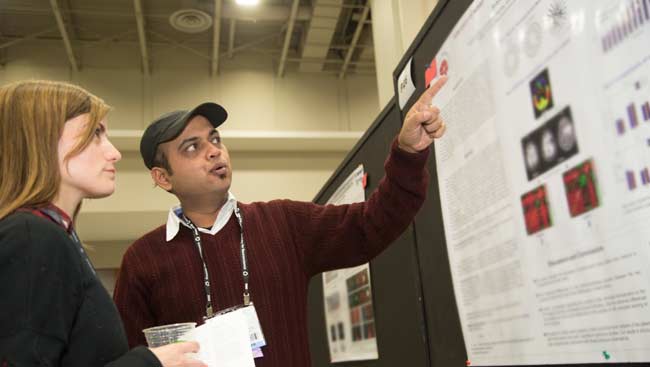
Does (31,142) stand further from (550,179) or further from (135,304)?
(550,179)

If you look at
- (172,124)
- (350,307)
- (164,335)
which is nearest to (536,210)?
(164,335)

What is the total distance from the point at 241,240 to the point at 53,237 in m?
0.70

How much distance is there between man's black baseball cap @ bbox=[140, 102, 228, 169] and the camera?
1.72 m

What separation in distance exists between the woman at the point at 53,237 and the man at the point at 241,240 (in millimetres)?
471

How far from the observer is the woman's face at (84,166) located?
111 cm

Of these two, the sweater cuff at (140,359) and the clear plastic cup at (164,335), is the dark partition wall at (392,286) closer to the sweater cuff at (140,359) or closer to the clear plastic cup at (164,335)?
the clear plastic cup at (164,335)

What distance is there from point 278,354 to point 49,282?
0.73 metres

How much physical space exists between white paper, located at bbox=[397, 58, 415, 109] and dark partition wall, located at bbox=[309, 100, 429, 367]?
0.09 metres

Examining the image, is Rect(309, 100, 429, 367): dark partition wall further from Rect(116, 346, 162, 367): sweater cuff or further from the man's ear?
Rect(116, 346, 162, 367): sweater cuff

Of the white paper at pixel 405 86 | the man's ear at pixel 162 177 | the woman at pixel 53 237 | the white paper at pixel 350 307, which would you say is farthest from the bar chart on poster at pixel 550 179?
the white paper at pixel 350 307

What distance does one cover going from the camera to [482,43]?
4.79 ft

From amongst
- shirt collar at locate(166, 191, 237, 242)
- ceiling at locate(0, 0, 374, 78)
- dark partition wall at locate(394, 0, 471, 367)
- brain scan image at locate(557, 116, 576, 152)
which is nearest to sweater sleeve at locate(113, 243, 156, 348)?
shirt collar at locate(166, 191, 237, 242)

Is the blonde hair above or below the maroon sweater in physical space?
above

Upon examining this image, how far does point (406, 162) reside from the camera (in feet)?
4.76
